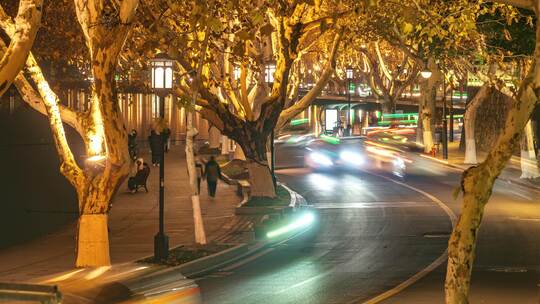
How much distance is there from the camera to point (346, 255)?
20828 millimetres

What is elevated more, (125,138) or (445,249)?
(125,138)

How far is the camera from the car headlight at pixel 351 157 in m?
52.0

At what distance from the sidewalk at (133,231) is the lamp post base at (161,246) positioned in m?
0.72

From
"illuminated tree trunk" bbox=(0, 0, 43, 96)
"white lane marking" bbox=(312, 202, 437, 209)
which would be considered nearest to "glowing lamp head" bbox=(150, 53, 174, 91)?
"illuminated tree trunk" bbox=(0, 0, 43, 96)

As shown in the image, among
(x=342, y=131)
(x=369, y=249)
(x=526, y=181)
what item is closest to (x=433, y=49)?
(x=526, y=181)

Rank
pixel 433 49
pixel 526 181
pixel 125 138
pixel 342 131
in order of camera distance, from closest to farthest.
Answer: pixel 125 138, pixel 433 49, pixel 526 181, pixel 342 131

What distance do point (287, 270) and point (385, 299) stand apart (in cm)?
387

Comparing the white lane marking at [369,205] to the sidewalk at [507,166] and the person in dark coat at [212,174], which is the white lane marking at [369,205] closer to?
the person in dark coat at [212,174]

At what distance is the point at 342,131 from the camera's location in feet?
314

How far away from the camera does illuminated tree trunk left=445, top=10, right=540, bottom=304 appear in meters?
9.87

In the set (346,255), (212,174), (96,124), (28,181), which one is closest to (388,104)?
(212,174)

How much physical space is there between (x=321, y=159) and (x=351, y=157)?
171cm

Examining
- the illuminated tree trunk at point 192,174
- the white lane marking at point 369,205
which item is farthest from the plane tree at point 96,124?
the white lane marking at point 369,205

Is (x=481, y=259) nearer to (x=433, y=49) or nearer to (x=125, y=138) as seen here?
(x=125, y=138)
